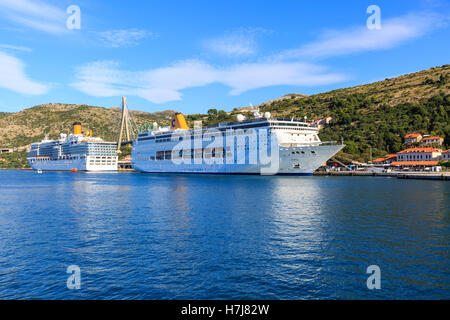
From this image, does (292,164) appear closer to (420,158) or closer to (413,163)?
(413,163)

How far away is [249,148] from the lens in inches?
2980

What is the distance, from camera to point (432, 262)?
14641mm

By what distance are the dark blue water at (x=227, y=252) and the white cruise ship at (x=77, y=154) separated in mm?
101748

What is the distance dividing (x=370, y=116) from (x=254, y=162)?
81822 mm

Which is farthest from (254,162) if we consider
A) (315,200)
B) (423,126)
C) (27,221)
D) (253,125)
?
(423,126)

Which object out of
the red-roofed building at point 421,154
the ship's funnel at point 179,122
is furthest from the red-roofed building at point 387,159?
the ship's funnel at point 179,122

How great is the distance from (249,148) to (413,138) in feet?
203

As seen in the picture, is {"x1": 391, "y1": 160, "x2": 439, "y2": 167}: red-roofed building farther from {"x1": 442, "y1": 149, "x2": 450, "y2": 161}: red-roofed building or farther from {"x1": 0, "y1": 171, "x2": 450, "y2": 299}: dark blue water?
{"x1": 0, "y1": 171, "x2": 450, "y2": 299}: dark blue water

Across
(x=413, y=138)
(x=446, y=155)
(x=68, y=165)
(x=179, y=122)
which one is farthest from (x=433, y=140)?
(x=68, y=165)

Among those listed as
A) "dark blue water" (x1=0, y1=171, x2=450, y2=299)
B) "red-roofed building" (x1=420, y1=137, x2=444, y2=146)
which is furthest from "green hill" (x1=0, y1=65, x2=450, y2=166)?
"dark blue water" (x1=0, y1=171, x2=450, y2=299)

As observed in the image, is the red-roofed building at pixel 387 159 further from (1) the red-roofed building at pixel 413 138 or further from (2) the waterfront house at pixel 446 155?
(2) the waterfront house at pixel 446 155

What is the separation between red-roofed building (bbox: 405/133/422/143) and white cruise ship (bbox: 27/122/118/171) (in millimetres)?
106145

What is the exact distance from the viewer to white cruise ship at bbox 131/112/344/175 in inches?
2682

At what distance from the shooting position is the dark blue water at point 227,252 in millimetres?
12078
